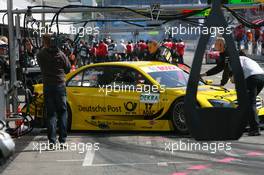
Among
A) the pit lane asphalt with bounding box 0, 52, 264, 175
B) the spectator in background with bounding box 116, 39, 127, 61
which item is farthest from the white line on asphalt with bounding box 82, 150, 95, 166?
the spectator in background with bounding box 116, 39, 127, 61

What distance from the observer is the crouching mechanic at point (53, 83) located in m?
8.72

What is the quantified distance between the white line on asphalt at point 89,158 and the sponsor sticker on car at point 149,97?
1.81 m

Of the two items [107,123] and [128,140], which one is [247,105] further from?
[107,123]

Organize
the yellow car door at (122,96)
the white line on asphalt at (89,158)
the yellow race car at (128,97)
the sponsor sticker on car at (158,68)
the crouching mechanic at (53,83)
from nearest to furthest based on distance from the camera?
the white line on asphalt at (89,158)
the crouching mechanic at (53,83)
the yellow race car at (128,97)
the yellow car door at (122,96)
the sponsor sticker on car at (158,68)

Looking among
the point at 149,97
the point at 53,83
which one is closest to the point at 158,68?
the point at 149,97

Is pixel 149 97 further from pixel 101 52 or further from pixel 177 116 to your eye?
pixel 101 52

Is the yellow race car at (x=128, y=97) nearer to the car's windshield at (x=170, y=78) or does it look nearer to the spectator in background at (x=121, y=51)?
the car's windshield at (x=170, y=78)

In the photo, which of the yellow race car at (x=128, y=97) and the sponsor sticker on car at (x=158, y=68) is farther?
the sponsor sticker on car at (x=158, y=68)

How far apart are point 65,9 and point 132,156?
3.14m

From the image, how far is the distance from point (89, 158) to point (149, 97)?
91.5 inches

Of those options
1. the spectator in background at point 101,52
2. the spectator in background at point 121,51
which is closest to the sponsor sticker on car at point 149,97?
the spectator in background at point 101,52

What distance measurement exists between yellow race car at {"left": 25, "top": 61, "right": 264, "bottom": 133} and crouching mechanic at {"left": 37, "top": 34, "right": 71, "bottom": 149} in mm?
1579

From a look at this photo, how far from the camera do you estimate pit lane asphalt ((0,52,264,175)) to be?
7105 mm

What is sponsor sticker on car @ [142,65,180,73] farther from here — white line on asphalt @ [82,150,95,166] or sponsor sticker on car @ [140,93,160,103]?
white line on asphalt @ [82,150,95,166]
